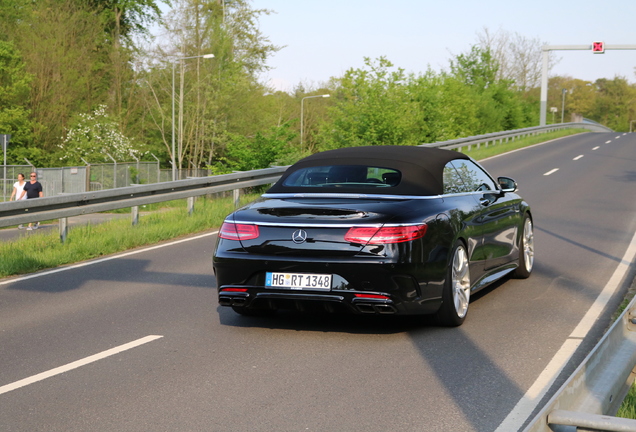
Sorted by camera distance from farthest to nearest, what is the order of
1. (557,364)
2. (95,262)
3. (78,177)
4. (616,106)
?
(616,106), (78,177), (95,262), (557,364)

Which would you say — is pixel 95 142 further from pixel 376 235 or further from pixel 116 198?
pixel 376 235

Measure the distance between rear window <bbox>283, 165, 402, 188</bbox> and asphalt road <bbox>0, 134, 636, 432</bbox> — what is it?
48.3 inches

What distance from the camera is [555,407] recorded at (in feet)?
9.62

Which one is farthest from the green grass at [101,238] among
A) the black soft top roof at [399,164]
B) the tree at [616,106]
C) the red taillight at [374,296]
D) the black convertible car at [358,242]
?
the tree at [616,106]

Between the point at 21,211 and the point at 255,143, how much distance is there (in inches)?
866

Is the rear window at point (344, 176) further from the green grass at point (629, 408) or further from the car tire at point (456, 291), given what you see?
the green grass at point (629, 408)

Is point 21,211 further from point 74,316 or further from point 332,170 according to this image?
point 332,170

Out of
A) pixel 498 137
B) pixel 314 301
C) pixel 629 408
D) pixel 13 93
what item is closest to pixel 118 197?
pixel 314 301

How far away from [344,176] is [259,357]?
2105 millimetres

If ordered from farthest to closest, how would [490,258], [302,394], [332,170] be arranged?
[490,258] → [332,170] → [302,394]

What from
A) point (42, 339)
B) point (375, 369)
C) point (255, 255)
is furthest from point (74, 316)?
point (375, 369)

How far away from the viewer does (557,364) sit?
5.82 m

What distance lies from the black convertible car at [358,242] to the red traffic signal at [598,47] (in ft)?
179

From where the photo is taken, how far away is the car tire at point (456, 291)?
6891 millimetres
